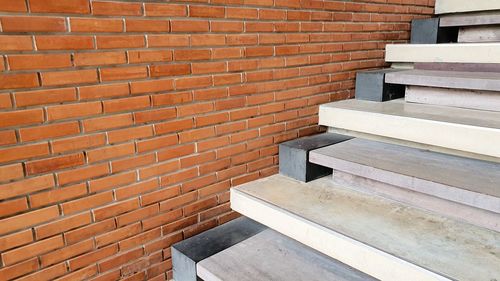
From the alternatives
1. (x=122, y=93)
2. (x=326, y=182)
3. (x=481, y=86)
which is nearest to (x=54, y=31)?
(x=122, y=93)

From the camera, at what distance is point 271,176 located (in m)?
2.03

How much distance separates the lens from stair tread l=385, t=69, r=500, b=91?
5.82ft

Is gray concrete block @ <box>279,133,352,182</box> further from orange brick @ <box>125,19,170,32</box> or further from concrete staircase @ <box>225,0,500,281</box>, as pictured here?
orange brick @ <box>125,19,170,32</box>

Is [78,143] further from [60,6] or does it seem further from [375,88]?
[375,88]

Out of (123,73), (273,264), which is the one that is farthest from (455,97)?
(123,73)

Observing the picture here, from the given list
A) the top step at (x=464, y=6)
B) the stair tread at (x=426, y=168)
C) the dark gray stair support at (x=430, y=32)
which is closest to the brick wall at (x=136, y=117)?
the stair tread at (x=426, y=168)

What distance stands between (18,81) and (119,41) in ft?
1.21

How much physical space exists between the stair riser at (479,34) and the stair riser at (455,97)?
673 millimetres

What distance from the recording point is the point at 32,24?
3.84ft

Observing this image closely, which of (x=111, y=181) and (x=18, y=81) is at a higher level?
(x=18, y=81)

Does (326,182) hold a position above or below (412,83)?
below

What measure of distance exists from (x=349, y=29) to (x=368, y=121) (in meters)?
0.67

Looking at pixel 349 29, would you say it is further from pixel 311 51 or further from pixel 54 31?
pixel 54 31

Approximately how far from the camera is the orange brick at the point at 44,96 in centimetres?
119
